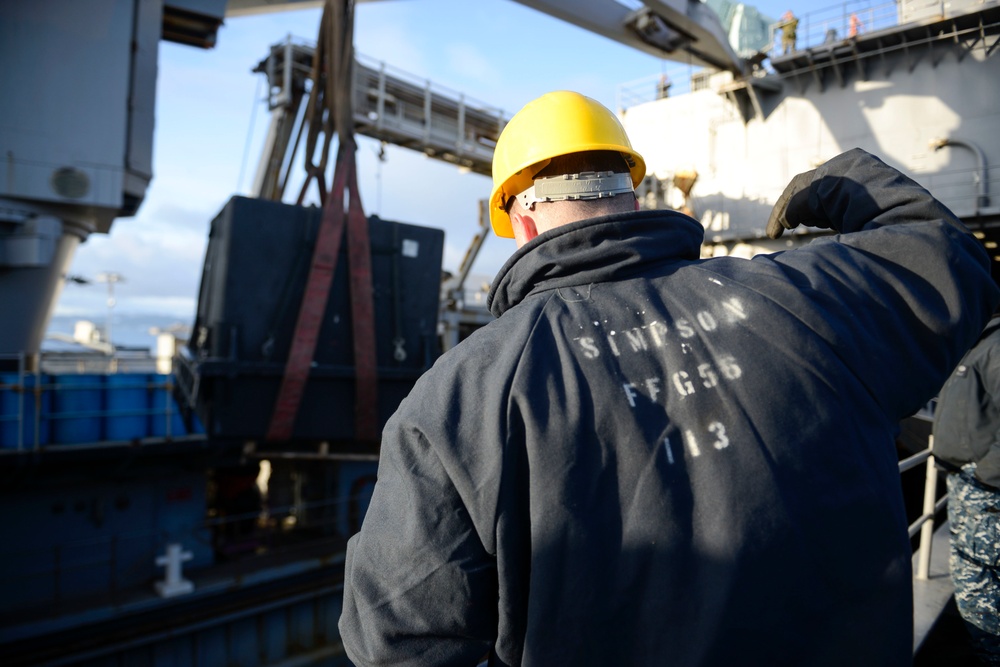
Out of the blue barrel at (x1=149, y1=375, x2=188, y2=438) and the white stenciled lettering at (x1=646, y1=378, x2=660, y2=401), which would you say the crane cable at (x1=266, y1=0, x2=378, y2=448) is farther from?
the white stenciled lettering at (x1=646, y1=378, x2=660, y2=401)

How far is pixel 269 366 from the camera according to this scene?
252 inches

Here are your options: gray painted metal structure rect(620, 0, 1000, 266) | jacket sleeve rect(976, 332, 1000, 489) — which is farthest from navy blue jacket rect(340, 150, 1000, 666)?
gray painted metal structure rect(620, 0, 1000, 266)

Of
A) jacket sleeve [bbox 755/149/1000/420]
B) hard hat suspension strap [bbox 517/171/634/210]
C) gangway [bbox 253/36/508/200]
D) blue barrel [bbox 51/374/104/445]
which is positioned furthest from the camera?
gangway [bbox 253/36/508/200]

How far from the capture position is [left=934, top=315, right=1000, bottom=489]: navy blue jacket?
9.23 feet

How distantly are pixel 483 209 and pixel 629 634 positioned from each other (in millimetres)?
12505

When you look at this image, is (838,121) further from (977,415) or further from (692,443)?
(692,443)

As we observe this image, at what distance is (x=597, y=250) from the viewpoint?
3.58 feet

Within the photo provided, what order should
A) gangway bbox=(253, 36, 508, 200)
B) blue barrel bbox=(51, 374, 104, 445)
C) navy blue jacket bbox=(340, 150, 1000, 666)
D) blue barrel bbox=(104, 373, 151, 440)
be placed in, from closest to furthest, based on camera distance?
1. navy blue jacket bbox=(340, 150, 1000, 666)
2. blue barrel bbox=(51, 374, 104, 445)
3. blue barrel bbox=(104, 373, 151, 440)
4. gangway bbox=(253, 36, 508, 200)

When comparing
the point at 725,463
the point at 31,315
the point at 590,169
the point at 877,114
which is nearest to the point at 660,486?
the point at 725,463

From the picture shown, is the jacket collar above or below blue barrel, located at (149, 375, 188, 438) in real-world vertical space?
above

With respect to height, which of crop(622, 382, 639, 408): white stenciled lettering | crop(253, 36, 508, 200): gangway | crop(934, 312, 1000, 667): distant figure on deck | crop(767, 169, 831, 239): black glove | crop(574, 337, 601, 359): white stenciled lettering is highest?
crop(253, 36, 508, 200): gangway

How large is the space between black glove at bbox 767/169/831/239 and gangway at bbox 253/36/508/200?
8248 mm

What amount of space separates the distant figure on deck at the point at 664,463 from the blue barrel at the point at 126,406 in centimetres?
691

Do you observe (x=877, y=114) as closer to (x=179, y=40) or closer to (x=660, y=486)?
(x=179, y=40)
